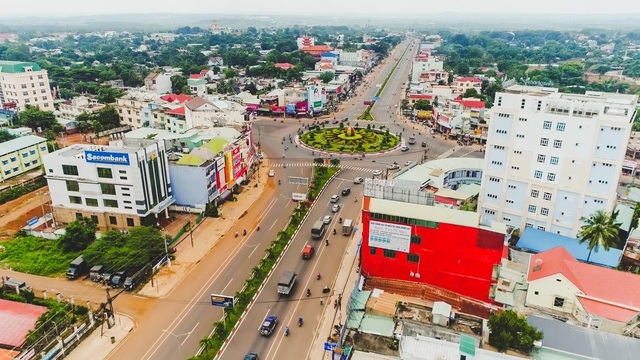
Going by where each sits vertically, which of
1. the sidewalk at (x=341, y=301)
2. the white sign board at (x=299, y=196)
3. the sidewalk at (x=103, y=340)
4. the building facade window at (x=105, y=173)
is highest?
the building facade window at (x=105, y=173)

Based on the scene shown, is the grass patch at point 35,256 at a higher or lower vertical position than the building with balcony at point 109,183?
lower

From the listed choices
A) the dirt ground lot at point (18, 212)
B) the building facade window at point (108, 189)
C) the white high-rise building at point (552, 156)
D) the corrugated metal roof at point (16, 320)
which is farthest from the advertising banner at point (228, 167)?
the white high-rise building at point (552, 156)

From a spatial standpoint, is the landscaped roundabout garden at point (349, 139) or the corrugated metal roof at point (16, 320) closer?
the corrugated metal roof at point (16, 320)

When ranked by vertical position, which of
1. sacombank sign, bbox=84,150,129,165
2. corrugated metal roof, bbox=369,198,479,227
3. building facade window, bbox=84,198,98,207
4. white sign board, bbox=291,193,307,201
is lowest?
white sign board, bbox=291,193,307,201

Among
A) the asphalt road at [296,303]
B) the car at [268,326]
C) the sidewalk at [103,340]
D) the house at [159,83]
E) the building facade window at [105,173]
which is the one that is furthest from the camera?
the house at [159,83]

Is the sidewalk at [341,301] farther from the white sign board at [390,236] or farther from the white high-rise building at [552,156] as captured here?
the white high-rise building at [552,156]

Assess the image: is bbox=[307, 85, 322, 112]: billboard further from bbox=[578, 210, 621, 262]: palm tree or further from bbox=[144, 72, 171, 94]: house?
bbox=[578, 210, 621, 262]: palm tree

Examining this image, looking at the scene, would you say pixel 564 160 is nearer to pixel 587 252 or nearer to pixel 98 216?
pixel 587 252

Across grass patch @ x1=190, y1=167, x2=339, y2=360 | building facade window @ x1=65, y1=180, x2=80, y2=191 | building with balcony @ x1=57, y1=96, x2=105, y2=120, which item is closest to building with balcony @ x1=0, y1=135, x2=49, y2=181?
building facade window @ x1=65, y1=180, x2=80, y2=191
